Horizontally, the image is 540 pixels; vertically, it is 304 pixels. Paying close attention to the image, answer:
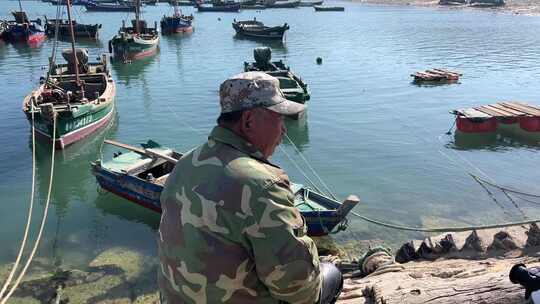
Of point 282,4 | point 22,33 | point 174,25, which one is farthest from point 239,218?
point 282,4

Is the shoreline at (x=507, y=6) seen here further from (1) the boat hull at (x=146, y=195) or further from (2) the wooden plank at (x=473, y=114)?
(1) the boat hull at (x=146, y=195)

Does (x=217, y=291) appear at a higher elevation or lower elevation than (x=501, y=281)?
higher

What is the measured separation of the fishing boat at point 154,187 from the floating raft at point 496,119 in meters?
9.71

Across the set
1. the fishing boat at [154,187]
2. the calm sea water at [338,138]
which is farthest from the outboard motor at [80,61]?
the fishing boat at [154,187]

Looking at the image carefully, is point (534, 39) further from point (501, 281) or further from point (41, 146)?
point (501, 281)

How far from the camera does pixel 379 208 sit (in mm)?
11734

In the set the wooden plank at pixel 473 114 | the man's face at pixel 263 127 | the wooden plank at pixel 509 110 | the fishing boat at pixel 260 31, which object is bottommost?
the wooden plank at pixel 473 114

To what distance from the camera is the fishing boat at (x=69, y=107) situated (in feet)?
49.1

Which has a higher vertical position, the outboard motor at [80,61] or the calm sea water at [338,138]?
the outboard motor at [80,61]

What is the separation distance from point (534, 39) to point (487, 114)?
3802 centimetres

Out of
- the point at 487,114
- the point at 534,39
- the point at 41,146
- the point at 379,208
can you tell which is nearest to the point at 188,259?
the point at 379,208

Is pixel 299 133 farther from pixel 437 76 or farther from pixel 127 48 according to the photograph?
pixel 127 48

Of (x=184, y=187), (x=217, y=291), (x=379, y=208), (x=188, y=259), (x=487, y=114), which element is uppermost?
(x=184, y=187)

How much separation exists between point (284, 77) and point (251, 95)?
760 inches
